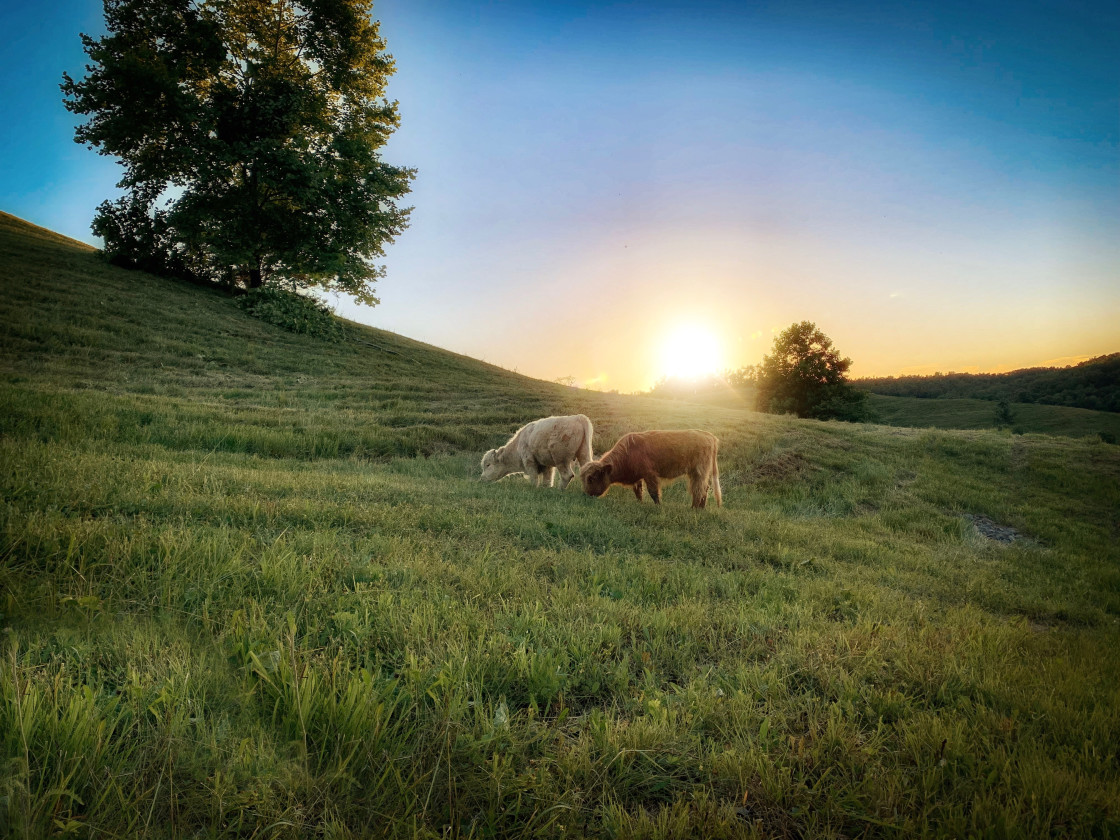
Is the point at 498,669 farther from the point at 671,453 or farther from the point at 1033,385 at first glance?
the point at 1033,385

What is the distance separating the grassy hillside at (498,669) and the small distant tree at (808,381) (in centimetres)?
4763

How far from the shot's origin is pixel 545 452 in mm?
11664

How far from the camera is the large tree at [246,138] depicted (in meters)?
27.8

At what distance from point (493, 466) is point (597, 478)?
126 inches

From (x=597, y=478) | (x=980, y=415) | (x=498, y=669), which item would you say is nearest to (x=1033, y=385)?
(x=980, y=415)

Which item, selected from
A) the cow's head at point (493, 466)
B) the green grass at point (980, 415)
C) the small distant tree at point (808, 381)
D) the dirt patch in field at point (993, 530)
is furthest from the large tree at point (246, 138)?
the green grass at point (980, 415)

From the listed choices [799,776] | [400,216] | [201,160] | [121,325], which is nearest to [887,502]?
[799,776]

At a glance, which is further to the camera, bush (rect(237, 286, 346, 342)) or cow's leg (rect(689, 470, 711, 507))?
bush (rect(237, 286, 346, 342))

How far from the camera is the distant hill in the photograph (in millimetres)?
79500

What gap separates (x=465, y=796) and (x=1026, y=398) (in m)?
124

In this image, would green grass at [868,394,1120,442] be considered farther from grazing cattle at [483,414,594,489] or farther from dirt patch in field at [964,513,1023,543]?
grazing cattle at [483,414,594,489]

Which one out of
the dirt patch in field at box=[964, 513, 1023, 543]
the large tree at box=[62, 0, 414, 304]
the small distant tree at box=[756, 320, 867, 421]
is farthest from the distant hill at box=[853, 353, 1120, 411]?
the large tree at box=[62, 0, 414, 304]

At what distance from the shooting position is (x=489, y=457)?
12102 millimetres

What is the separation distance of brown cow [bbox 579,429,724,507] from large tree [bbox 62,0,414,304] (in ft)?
90.0
